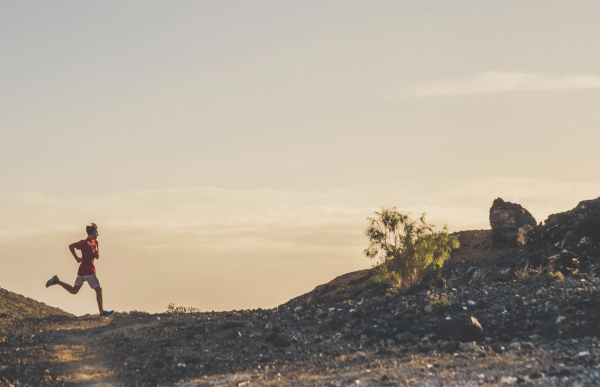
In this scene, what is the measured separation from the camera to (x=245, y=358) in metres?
12.8

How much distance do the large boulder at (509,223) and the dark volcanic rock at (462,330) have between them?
26.7m

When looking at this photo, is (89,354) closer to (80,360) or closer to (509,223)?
(80,360)

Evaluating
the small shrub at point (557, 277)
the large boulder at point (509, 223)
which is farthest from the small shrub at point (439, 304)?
the large boulder at point (509, 223)

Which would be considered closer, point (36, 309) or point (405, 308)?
point (405, 308)


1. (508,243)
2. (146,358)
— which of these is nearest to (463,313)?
(146,358)

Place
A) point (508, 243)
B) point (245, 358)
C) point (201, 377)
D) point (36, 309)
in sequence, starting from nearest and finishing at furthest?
point (201, 377), point (245, 358), point (36, 309), point (508, 243)

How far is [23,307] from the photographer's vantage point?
86.7ft

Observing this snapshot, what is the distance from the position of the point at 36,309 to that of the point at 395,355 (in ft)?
70.5

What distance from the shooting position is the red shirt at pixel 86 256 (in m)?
19.9

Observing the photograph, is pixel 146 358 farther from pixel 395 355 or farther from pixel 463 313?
pixel 463 313

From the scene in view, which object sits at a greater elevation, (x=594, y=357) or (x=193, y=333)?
(x=193, y=333)

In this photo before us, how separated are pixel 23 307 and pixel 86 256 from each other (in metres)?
9.35

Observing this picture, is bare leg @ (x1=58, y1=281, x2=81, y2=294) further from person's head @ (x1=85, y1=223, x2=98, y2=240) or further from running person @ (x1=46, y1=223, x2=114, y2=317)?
person's head @ (x1=85, y1=223, x2=98, y2=240)

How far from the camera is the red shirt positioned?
1985cm
